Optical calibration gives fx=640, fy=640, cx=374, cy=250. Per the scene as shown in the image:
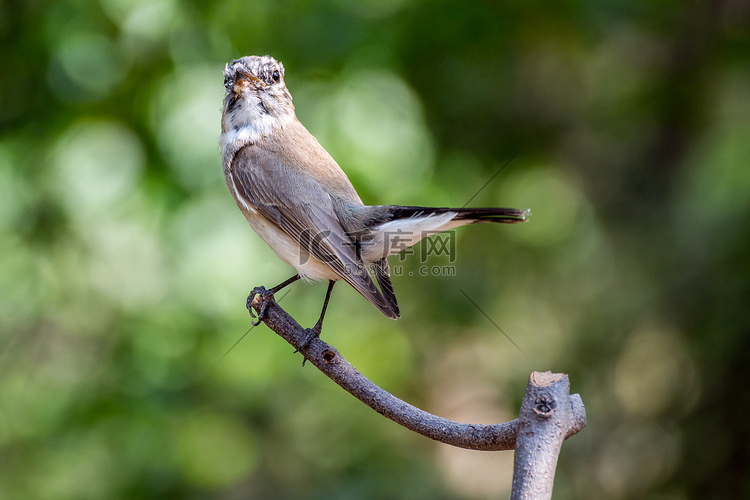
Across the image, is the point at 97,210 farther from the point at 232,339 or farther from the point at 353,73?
the point at 353,73

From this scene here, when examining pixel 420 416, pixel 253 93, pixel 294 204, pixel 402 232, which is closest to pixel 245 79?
pixel 253 93

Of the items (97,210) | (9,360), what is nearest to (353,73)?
(97,210)

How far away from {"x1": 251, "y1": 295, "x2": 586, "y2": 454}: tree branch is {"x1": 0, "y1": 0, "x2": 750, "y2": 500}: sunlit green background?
4.95 ft

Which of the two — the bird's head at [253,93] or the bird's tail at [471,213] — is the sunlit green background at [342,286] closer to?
the bird's head at [253,93]

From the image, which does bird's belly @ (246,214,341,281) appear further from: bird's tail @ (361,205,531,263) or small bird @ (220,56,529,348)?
bird's tail @ (361,205,531,263)

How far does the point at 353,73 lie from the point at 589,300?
2.53 m

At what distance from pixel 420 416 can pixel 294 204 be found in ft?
4.98

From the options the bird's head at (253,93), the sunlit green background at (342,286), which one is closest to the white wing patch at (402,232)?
the sunlit green background at (342,286)

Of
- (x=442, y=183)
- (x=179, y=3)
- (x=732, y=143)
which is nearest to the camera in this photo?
(x=179, y=3)

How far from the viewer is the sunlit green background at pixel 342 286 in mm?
3723

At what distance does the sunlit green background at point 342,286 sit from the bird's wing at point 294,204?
1.71ft

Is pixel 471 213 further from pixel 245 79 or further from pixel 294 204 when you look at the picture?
pixel 245 79

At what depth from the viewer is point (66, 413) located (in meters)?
3.88

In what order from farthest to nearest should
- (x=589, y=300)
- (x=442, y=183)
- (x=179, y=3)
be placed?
1. (x=589, y=300)
2. (x=442, y=183)
3. (x=179, y=3)
